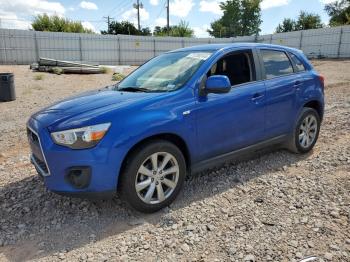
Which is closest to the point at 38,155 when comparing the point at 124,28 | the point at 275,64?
the point at 275,64

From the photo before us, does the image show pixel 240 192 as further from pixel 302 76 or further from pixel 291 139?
pixel 302 76

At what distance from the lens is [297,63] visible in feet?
17.1

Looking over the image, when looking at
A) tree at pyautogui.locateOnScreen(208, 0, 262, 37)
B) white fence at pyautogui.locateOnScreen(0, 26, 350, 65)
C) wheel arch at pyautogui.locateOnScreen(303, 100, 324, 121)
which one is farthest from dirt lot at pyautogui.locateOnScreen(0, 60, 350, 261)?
tree at pyautogui.locateOnScreen(208, 0, 262, 37)

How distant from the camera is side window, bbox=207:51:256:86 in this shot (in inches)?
166

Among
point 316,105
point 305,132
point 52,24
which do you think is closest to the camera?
point 305,132

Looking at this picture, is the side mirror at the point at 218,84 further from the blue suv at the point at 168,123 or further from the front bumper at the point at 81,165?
the front bumper at the point at 81,165

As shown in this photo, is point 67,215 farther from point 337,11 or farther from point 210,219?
point 337,11

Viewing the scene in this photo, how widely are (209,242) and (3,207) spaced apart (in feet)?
7.70

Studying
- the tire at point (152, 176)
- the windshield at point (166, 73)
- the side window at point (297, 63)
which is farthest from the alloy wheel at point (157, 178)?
the side window at point (297, 63)

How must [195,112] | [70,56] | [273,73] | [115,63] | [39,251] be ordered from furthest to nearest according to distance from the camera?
[115,63] < [70,56] < [273,73] < [195,112] < [39,251]

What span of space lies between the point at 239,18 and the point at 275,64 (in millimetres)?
69099

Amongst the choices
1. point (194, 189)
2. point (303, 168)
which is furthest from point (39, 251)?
point (303, 168)

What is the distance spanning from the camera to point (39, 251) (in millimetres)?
3088

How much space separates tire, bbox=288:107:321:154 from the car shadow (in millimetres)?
645
